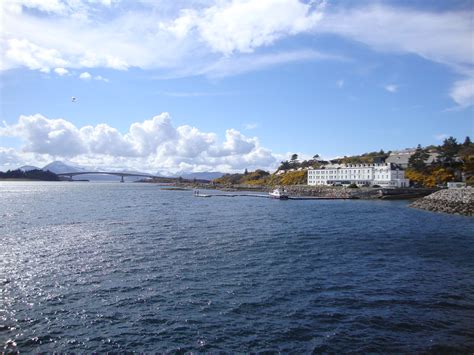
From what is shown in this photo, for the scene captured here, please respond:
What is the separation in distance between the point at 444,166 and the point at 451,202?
71.8 m

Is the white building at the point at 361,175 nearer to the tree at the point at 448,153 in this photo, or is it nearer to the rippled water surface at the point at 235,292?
the tree at the point at 448,153

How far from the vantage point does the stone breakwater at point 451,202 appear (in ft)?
200

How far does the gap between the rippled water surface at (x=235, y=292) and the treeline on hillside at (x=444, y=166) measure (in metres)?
93.5

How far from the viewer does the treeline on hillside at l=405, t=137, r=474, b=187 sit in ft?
397

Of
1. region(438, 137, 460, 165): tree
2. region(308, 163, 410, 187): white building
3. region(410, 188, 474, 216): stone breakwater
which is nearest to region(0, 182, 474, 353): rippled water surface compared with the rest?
region(410, 188, 474, 216): stone breakwater

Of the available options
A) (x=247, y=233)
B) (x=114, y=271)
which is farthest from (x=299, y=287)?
(x=247, y=233)

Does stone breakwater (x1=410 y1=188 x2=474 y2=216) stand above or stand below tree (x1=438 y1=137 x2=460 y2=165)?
below

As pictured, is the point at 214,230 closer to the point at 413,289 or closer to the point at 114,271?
the point at 114,271

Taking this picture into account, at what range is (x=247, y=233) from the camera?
4025 cm

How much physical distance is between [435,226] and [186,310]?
1564 inches

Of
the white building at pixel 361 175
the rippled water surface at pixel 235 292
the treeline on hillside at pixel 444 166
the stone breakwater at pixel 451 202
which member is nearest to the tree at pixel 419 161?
the treeline on hillside at pixel 444 166

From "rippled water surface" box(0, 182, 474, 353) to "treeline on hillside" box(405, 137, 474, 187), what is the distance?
9350 cm

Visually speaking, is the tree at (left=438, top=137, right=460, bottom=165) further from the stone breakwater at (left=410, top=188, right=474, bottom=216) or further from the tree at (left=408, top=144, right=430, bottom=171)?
the stone breakwater at (left=410, top=188, right=474, bottom=216)

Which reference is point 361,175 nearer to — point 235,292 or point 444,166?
point 444,166
